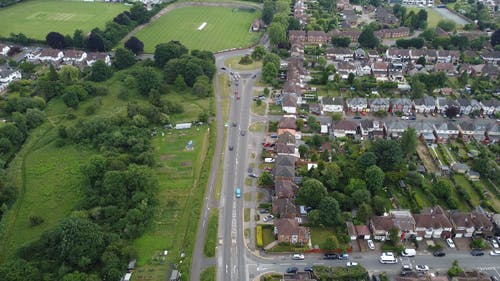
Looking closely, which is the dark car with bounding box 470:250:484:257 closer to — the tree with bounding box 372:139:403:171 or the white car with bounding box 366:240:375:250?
the white car with bounding box 366:240:375:250

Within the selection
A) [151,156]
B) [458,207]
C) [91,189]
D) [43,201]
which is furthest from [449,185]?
[43,201]

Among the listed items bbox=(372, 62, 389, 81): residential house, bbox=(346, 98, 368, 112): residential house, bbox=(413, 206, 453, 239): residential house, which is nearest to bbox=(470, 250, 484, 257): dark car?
bbox=(413, 206, 453, 239): residential house

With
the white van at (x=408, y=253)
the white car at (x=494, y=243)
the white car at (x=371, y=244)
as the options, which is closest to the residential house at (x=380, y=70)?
the white car at (x=494, y=243)

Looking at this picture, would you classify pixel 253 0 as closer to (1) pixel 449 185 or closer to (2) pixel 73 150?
(2) pixel 73 150

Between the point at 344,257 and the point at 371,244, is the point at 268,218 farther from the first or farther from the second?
the point at 371,244

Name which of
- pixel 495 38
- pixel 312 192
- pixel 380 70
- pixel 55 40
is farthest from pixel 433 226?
pixel 55 40

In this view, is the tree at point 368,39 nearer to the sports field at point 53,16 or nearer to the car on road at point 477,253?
the car on road at point 477,253
